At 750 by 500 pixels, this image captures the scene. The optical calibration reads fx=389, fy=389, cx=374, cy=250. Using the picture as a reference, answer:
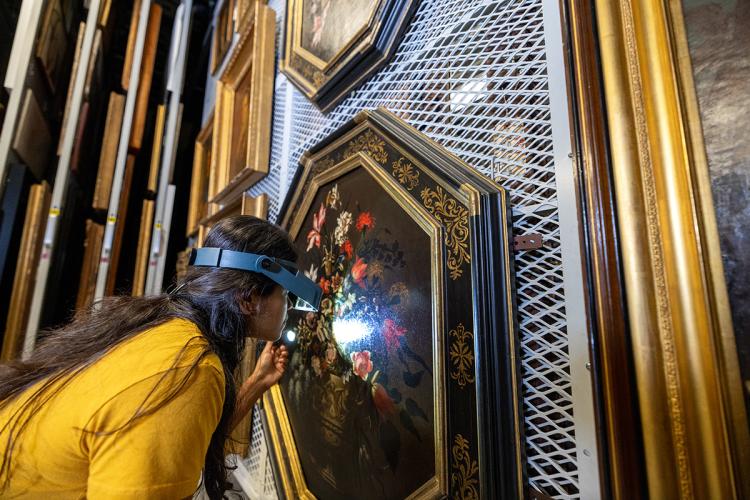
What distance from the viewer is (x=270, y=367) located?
1.05 meters

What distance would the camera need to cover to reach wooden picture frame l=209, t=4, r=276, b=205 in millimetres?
1570

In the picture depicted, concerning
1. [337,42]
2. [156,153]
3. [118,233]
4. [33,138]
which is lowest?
[118,233]

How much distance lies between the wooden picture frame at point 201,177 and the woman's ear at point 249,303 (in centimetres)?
200

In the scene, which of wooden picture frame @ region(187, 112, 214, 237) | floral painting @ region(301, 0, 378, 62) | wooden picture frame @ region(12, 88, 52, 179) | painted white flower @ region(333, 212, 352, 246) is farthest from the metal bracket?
wooden picture frame @ region(187, 112, 214, 237)

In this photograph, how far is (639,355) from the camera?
405 millimetres

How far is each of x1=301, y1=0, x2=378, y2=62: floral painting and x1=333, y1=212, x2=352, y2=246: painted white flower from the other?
17.9 inches

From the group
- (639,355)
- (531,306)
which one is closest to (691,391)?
(639,355)

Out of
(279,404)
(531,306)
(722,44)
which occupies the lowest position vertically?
(279,404)

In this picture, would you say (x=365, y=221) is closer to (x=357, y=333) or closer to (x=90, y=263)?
(x=357, y=333)

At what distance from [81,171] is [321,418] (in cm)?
258

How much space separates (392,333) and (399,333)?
0.08 ft

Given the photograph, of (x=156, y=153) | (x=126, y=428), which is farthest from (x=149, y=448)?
(x=156, y=153)

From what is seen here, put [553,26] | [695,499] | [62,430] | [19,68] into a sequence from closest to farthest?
[695,499]
[62,430]
[553,26]
[19,68]

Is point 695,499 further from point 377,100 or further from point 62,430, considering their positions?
point 377,100
